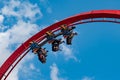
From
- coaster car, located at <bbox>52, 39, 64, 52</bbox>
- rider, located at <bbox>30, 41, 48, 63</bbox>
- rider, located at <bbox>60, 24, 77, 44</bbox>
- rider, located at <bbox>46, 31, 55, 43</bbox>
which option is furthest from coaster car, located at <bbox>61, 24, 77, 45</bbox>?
rider, located at <bbox>30, 41, 48, 63</bbox>

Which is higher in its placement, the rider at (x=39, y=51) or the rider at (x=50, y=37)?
the rider at (x=50, y=37)

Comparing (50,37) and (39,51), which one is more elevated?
(50,37)

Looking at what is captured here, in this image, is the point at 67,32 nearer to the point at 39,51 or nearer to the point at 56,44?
the point at 56,44

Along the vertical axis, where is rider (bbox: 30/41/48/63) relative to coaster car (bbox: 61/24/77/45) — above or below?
below

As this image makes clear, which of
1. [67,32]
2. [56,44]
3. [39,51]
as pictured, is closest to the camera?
[67,32]

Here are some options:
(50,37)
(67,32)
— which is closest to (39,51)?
(50,37)

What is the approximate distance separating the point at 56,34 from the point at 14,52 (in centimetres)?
414

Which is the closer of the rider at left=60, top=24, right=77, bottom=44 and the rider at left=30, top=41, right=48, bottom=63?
the rider at left=60, top=24, right=77, bottom=44

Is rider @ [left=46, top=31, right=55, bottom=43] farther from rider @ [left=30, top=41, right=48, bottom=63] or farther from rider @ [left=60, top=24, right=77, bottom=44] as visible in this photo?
rider @ [left=30, top=41, right=48, bottom=63]

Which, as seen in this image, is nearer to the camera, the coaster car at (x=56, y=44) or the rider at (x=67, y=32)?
the rider at (x=67, y=32)

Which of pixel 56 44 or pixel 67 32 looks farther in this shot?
pixel 56 44

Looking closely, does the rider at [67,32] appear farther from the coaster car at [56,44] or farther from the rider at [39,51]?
the rider at [39,51]

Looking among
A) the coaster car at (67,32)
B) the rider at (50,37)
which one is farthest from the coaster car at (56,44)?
the coaster car at (67,32)

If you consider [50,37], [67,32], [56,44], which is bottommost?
[56,44]
